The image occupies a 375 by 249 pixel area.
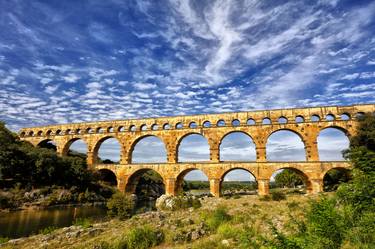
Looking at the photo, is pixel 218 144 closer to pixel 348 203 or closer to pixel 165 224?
pixel 165 224

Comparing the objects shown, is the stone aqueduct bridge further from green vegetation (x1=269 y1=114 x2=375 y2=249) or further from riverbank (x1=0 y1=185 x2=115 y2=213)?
green vegetation (x1=269 y1=114 x2=375 y2=249)

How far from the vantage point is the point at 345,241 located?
4973 millimetres

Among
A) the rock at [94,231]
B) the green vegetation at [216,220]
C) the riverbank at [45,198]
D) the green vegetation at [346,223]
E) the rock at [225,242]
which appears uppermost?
the green vegetation at [346,223]

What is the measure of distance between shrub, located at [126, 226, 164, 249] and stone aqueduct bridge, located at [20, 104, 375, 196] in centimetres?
1714

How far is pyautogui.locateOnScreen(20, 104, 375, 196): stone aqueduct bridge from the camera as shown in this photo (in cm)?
2366

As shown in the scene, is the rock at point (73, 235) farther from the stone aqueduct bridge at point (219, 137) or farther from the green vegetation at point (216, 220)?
the stone aqueduct bridge at point (219, 137)

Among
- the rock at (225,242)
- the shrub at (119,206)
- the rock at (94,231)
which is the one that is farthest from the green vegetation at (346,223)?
the shrub at (119,206)

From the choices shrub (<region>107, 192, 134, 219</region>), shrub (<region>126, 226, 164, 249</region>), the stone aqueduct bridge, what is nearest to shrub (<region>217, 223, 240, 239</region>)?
shrub (<region>126, 226, 164, 249</region>)

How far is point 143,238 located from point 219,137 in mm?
19450

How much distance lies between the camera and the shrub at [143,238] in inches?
293

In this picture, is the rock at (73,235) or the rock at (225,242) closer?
the rock at (225,242)

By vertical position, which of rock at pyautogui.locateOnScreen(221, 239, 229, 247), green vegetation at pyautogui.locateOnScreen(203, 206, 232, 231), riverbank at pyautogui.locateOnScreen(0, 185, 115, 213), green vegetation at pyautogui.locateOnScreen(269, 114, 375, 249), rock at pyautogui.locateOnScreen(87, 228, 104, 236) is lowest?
riverbank at pyautogui.locateOnScreen(0, 185, 115, 213)

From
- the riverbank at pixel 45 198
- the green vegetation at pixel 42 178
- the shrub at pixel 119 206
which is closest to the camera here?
the shrub at pixel 119 206

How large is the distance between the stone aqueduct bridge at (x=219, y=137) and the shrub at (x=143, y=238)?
56.2 feet
